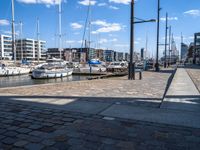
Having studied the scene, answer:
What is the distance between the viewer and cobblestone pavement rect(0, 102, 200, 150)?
3.88 meters

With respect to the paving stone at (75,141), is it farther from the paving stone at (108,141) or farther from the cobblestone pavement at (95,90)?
the cobblestone pavement at (95,90)

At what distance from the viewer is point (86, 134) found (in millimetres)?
4406

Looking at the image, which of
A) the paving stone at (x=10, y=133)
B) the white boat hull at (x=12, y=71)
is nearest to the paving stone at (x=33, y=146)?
the paving stone at (x=10, y=133)

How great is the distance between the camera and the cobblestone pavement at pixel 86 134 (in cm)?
388

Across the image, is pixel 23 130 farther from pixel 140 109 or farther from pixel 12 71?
pixel 12 71

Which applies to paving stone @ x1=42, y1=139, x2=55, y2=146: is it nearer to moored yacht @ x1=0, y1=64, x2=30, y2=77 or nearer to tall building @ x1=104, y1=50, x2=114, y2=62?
moored yacht @ x1=0, y1=64, x2=30, y2=77

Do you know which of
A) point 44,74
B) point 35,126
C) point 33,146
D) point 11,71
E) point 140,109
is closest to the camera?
point 33,146

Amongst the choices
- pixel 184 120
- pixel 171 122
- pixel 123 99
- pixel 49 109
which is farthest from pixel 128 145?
pixel 123 99

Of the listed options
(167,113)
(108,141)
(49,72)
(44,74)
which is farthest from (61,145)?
(49,72)

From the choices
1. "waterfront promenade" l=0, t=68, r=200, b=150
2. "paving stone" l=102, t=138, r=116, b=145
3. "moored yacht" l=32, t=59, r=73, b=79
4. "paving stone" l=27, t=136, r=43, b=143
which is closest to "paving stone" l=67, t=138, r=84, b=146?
"waterfront promenade" l=0, t=68, r=200, b=150

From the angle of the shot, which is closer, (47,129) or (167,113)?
(47,129)

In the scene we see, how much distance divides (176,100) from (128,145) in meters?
4.67

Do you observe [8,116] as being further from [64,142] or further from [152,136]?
[152,136]

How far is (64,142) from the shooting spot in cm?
402
